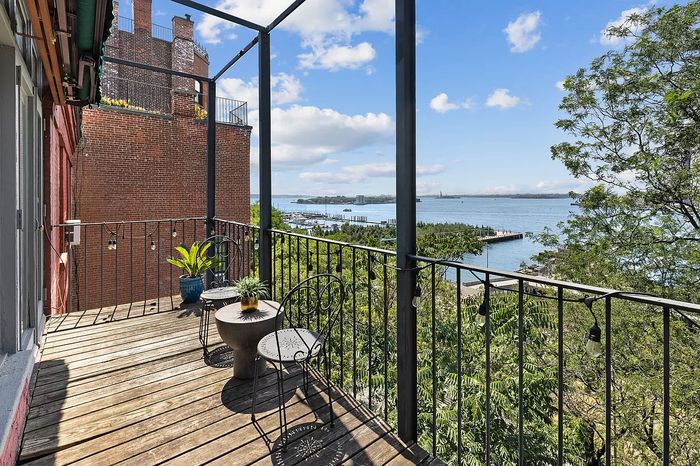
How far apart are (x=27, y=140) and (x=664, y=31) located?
12.9m

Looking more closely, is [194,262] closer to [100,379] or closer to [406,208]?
[100,379]

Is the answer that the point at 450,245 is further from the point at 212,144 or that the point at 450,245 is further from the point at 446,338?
the point at 212,144

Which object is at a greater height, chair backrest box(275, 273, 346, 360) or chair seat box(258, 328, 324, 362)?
chair backrest box(275, 273, 346, 360)

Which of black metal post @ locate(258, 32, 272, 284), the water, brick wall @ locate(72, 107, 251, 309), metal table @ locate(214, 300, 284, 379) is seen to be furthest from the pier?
metal table @ locate(214, 300, 284, 379)

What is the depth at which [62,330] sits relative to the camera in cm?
315

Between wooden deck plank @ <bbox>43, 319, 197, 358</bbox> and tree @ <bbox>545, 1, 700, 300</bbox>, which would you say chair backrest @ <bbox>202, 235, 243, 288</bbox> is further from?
tree @ <bbox>545, 1, 700, 300</bbox>

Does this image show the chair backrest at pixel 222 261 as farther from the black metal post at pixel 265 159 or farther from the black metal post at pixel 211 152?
the black metal post at pixel 265 159

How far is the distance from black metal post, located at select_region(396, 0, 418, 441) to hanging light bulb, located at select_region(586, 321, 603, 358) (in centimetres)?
82

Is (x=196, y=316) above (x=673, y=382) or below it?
above

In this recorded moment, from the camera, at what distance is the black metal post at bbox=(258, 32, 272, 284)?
123 inches

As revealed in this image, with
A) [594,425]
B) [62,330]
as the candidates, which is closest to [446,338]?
[594,425]

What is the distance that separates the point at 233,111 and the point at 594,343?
13.2m

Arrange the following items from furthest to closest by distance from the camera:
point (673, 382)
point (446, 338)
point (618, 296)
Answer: point (446, 338) < point (673, 382) < point (618, 296)

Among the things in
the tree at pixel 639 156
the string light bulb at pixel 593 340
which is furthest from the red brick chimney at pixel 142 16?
the string light bulb at pixel 593 340
